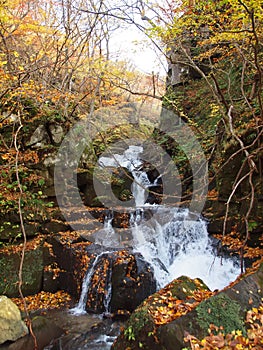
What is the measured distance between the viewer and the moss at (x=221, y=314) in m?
2.83

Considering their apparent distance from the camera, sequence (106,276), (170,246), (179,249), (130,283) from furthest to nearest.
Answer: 1. (170,246)
2. (179,249)
3. (106,276)
4. (130,283)

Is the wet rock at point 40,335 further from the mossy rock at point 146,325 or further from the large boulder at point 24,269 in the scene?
the mossy rock at point 146,325

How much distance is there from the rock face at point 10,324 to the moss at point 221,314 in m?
3.37

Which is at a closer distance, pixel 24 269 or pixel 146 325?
pixel 146 325

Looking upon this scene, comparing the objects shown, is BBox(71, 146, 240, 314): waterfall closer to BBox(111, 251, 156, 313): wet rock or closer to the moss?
BBox(111, 251, 156, 313): wet rock

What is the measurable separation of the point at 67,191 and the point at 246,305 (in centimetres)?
642

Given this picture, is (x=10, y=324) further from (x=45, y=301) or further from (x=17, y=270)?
(x=17, y=270)

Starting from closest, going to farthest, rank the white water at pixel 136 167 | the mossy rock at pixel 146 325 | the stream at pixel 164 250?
1. the mossy rock at pixel 146 325
2. the stream at pixel 164 250
3. the white water at pixel 136 167

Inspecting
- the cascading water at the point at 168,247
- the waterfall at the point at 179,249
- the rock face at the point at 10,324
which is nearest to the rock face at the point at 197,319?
the rock face at the point at 10,324

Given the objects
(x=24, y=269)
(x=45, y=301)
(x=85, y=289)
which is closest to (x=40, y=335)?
(x=85, y=289)

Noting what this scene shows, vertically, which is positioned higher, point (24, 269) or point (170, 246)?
point (24, 269)

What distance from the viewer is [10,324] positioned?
4473 millimetres

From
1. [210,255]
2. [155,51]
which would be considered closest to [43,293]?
[210,255]

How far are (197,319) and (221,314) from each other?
278mm
